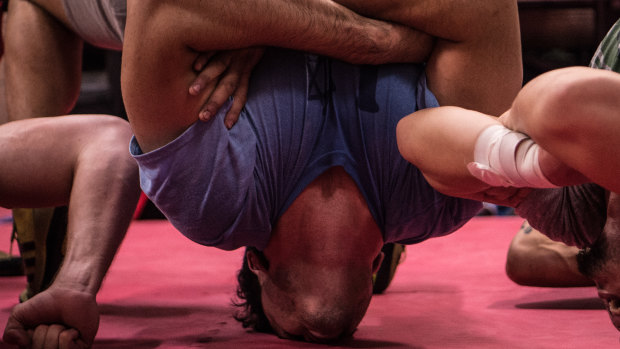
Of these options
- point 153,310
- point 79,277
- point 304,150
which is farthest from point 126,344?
point 304,150

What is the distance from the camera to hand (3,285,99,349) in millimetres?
1006

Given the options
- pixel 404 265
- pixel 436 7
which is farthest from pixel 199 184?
pixel 404 265

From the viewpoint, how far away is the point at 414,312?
1397 mm

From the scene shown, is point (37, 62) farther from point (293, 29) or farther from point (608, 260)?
point (608, 260)

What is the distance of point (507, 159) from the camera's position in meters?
0.79

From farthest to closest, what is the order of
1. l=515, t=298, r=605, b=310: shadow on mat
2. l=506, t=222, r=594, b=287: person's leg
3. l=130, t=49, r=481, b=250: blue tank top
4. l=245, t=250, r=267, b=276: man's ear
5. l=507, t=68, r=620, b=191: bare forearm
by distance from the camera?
l=506, t=222, r=594, b=287: person's leg < l=515, t=298, r=605, b=310: shadow on mat < l=245, t=250, r=267, b=276: man's ear < l=130, t=49, r=481, b=250: blue tank top < l=507, t=68, r=620, b=191: bare forearm

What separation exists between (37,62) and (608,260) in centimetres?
119

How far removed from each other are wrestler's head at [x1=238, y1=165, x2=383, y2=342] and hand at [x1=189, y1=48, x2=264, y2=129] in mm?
168

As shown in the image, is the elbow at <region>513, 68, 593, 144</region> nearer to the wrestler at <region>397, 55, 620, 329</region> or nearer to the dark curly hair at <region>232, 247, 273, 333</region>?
the wrestler at <region>397, 55, 620, 329</region>

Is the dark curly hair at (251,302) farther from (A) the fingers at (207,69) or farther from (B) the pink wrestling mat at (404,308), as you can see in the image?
(A) the fingers at (207,69)

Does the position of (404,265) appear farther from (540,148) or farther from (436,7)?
(540,148)

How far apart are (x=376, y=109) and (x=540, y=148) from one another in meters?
0.37

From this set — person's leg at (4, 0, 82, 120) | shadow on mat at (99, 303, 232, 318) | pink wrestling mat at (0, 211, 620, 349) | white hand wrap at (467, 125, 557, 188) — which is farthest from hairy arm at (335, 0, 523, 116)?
person's leg at (4, 0, 82, 120)

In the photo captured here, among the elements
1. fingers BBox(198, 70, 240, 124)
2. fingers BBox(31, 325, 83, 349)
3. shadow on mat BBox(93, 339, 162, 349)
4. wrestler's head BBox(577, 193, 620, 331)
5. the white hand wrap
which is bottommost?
shadow on mat BBox(93, 339, 162, 349)
